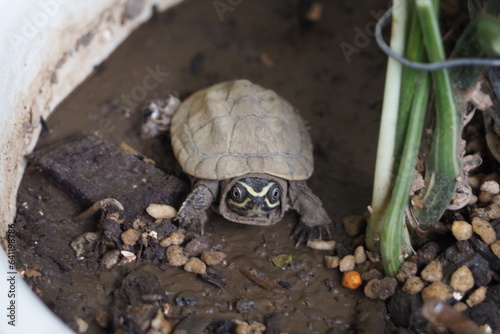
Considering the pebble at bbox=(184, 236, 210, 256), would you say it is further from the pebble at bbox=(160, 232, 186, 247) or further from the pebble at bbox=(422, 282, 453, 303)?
the pebble at bbox=(422, 282, 453, 303)

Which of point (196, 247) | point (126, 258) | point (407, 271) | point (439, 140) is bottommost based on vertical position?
point (407, 271)

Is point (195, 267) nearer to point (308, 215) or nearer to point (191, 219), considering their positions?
point (191, 219)

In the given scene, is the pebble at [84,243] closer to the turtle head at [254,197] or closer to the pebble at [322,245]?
the turtle head at [254,197]

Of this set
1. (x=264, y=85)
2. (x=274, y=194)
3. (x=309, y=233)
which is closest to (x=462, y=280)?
(x=309, y=233)

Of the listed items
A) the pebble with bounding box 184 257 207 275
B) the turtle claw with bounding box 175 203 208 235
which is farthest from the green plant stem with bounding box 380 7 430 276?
the turtle claw with bounding box 175 203 208 235

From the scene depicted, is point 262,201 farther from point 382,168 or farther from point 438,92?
point 438,92
